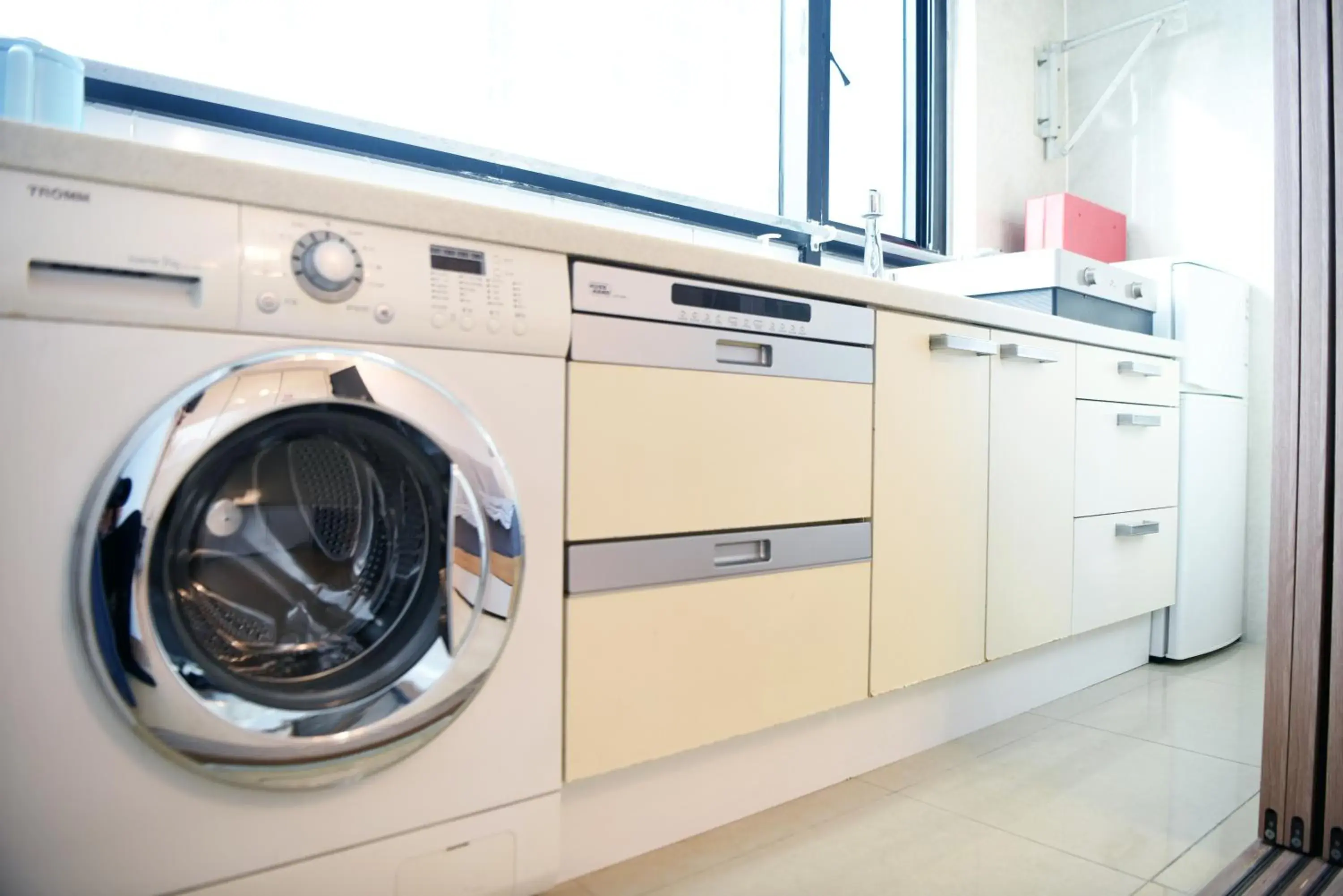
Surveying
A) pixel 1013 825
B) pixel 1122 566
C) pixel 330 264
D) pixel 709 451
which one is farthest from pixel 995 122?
pixel 330 264

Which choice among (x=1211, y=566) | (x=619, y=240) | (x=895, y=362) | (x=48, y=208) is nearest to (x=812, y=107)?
(x=895, y=362)

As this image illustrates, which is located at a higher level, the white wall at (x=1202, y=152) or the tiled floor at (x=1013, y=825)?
the white wall at (x=1202, y=152)

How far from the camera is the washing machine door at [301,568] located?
2.31 feet

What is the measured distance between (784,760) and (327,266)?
41.3 inches

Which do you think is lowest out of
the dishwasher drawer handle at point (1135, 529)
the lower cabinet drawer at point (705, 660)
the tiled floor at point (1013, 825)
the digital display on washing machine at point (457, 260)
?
the tiled floor at point (1013, 825)

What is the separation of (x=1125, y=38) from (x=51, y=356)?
3.39 m

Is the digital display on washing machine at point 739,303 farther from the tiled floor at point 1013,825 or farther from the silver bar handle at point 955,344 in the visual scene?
the tiled floor at point 1013,825

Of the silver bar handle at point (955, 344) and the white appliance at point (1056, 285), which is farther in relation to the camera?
the white appliance at point (1056, 285)

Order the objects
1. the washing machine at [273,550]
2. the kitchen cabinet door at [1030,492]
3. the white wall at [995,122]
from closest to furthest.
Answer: the washing machine at [273,550], the kitchen cabinet door at [1030,492], the white wall at [995,122]

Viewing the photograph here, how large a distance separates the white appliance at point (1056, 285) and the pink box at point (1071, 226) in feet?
0.90

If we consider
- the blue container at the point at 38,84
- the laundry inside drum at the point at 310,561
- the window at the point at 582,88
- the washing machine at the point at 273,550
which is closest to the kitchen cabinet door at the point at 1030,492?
the window at the point at 582,88

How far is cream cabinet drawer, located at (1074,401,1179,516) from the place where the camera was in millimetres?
1946

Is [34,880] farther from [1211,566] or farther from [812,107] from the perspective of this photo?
[1211,566]

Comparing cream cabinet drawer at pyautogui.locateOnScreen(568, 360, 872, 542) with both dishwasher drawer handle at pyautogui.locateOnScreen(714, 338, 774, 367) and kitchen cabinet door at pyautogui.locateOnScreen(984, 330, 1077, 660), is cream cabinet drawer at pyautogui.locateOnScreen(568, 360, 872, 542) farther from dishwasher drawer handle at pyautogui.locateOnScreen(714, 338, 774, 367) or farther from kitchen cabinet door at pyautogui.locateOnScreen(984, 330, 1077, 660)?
kitchen cabinet door at pyautogui.locateOnScreen(984, 330, 1077, 660)
